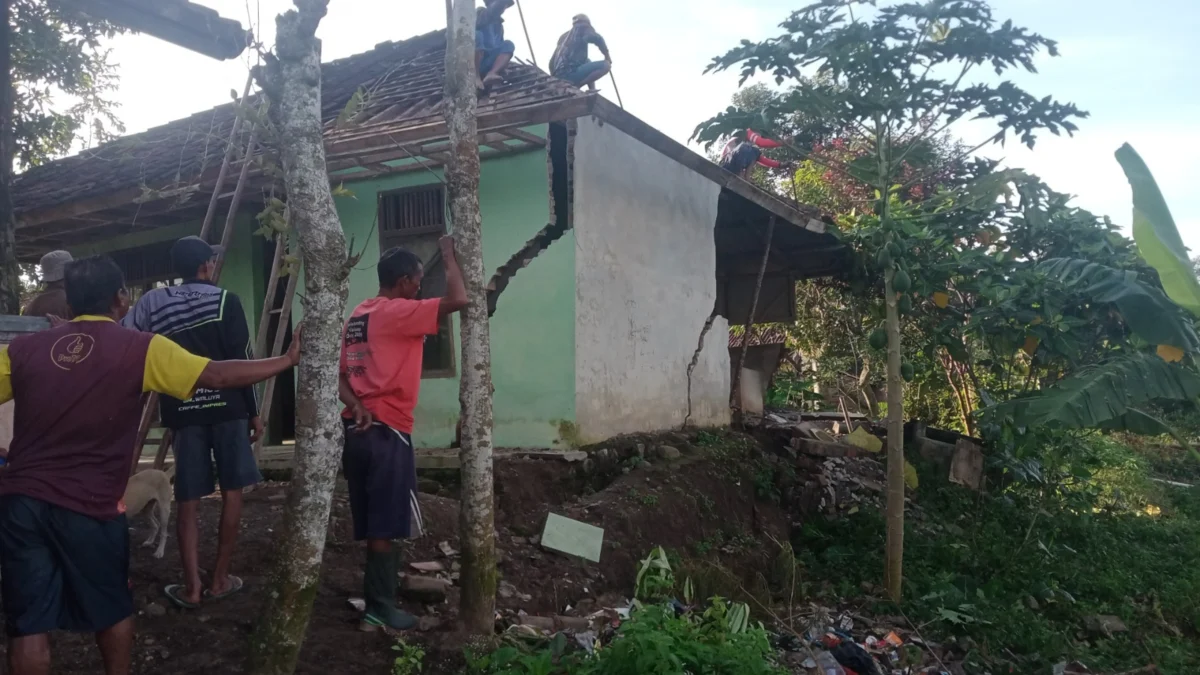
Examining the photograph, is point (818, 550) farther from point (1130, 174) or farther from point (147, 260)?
point (147, 260)

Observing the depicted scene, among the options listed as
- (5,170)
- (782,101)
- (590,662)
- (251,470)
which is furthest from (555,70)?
(590,662)

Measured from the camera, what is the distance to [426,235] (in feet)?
25.1

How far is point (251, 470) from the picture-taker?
3.86m

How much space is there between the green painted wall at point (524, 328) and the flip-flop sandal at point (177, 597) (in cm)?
354

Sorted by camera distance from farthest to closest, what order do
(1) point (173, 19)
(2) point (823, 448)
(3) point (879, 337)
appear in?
1. (2) point (823, 448)
2. (3) point (879, 337)
3. (1) point (173, 19)

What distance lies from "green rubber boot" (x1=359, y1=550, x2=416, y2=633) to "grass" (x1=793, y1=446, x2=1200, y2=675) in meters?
3.87

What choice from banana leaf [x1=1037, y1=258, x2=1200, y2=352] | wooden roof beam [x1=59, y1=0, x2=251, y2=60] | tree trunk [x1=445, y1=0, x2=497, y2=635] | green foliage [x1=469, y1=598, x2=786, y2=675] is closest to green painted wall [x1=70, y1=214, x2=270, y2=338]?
wooden roof beam [x1=59, y1=0, x2=251, y2=60]

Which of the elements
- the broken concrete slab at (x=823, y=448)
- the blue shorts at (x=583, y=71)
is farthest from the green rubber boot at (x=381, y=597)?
the broken concrete slab at (x=823, y=448)

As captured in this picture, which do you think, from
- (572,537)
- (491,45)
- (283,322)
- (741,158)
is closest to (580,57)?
(491,45)

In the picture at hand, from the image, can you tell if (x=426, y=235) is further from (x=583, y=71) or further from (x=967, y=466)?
(x=967, y=466)

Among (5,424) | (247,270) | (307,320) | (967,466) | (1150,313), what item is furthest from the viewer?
(967,466)

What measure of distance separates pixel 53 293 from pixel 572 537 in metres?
3.13

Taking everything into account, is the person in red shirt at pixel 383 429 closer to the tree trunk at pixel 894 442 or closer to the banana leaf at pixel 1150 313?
the tree trunk at pixel 894 442

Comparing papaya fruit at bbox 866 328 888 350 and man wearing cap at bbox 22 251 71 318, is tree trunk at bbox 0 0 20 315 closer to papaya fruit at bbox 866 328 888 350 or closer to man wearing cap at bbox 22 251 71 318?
man wearing cap at bbox 22 251 71 318
